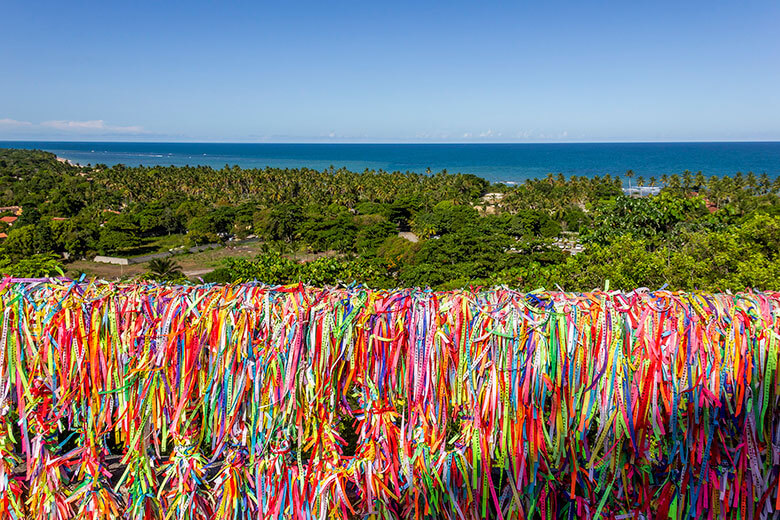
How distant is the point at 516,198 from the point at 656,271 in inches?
1808

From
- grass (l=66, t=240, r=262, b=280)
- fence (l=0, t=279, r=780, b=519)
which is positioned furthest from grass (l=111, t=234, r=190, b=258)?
fence (l=0, t=279, r=780, b=519)

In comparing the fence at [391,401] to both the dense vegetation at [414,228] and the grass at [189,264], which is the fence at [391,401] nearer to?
the dense vegetation at [414,228]

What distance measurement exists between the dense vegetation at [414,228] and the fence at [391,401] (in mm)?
778

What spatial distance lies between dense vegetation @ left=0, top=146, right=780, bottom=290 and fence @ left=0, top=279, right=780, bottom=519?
78 centimetres

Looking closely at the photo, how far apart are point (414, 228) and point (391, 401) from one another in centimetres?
4399

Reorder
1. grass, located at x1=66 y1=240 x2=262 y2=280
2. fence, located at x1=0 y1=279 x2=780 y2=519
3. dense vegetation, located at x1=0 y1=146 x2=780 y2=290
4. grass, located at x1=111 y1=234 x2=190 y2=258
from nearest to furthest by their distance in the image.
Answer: fence, located at x1=0 y1=279 x2=780 y2=519
dense vegetation, located at x1=0 y1=146 x2=780 y2=290
grass, located at x1=66 y1=240 x2=262 y2=280
grass, located at x1=111 y1=234 x2=190 y2=258

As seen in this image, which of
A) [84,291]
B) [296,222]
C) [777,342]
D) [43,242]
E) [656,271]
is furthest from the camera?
[296,222]

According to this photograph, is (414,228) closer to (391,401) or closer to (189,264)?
(189,264)

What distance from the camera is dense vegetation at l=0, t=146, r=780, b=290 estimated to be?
1102 centimetres

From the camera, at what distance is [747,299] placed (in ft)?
7.54

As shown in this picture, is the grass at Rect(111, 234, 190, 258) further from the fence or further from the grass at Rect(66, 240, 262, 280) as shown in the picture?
the fence

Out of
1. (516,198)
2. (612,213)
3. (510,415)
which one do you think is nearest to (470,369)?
(510,415)

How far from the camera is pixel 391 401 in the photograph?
2318mm

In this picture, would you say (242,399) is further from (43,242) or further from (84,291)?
(43,242)
